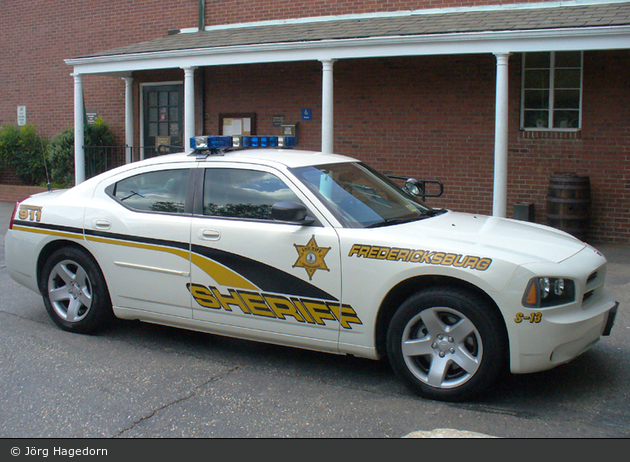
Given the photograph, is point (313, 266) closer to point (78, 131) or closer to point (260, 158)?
point (260, 158)

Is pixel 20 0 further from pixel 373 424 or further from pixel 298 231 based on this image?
pixel 373 424

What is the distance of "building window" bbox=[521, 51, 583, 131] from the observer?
35.7 ft

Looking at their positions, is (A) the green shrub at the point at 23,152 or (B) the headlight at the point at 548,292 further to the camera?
(A) the green shrub at the point at 23,152

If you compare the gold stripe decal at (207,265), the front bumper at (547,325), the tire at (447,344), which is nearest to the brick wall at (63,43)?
the gold stripe decal at (207,265)

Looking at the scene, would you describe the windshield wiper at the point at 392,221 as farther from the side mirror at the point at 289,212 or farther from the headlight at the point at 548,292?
the headlight at the point at 548,292

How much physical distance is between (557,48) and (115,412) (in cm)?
765

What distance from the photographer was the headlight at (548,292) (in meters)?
4.04

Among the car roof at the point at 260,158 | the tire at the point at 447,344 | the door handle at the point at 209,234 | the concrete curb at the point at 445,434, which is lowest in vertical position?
the concrete curb at the point at 445,434

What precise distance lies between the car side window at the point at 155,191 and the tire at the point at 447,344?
1.97 meters

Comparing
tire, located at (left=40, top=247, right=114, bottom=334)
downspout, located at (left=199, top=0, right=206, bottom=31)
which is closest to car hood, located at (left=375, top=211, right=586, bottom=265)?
tire, located at (left=40, top=247, right=114, bottom=334)

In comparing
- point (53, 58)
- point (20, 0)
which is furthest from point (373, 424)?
point (20, 0)

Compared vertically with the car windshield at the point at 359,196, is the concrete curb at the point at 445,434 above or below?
below

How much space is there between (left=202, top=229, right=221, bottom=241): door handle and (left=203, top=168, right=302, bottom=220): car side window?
152mm

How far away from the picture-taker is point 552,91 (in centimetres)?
1103
